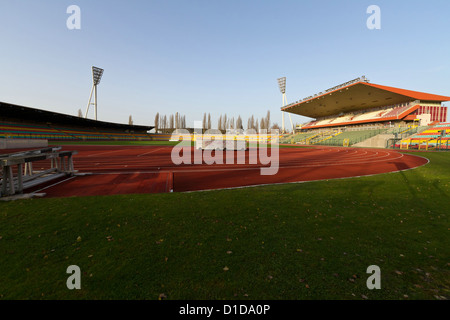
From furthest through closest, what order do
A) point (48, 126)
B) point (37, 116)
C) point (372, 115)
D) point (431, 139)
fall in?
point (48, 126) → point (372, 115) → point (37, 116) → point (431, 139)

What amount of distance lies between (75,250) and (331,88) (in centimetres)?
5555

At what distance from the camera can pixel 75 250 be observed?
→ 314 centimetres

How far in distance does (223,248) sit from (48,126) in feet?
221

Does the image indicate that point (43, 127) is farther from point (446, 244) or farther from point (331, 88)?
point (331, 88)

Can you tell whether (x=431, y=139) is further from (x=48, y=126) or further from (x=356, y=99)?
(x=48, y=126)

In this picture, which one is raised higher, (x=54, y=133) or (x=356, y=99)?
(x=356, y=99)

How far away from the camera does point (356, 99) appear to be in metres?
48.1

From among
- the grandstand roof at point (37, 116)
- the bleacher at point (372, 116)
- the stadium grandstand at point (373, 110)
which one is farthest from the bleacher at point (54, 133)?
the bleacher at point (372, 116)

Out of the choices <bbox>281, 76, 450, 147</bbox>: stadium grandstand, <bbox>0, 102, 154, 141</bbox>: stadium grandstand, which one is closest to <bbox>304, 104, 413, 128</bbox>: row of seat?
<bbox>281, 76, 450, 147</bbox>: stadium grandstand

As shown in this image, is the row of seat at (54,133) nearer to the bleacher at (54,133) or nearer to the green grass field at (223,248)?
the bleacher at (54,133)

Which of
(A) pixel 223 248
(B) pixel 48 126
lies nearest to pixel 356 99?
(A) pixel 223 248

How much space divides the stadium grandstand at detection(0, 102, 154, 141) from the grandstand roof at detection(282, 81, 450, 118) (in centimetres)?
6124

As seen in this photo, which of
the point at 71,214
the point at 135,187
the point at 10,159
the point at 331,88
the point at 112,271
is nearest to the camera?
the point at 112,271

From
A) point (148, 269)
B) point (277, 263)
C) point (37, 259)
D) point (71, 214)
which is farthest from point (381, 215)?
point (71, 214)
